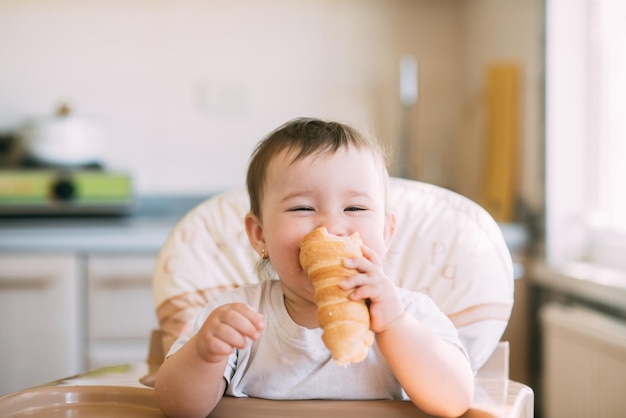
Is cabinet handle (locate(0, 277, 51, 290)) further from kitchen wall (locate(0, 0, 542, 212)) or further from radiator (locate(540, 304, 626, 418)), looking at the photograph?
radiator (locate(540, 304, 626, 418))

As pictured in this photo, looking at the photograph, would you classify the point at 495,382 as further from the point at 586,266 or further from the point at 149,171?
the point at 149,171

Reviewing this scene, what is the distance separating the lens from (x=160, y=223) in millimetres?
2203

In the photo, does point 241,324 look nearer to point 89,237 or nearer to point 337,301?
point 337,301

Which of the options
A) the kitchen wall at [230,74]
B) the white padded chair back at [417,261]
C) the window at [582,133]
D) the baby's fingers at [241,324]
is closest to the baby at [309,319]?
the baby's fingers at [241,324]

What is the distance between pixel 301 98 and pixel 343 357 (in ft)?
6.52

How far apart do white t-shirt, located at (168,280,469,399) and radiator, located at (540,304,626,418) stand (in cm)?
84

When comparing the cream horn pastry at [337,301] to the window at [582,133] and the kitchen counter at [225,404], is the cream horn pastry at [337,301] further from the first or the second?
the window at [582,133]

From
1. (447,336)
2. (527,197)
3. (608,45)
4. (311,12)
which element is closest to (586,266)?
(527,197)

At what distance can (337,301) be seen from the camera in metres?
0.72

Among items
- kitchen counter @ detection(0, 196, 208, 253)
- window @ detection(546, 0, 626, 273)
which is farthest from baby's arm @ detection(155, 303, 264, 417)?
window @ detection(546, 0, 626, 273)

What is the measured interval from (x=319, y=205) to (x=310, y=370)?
0.68 ft

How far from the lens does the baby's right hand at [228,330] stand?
0.77 m

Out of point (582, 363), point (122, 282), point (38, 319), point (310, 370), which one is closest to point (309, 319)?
point (310, 370)

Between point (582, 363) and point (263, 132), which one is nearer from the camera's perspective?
point (582, 363)
